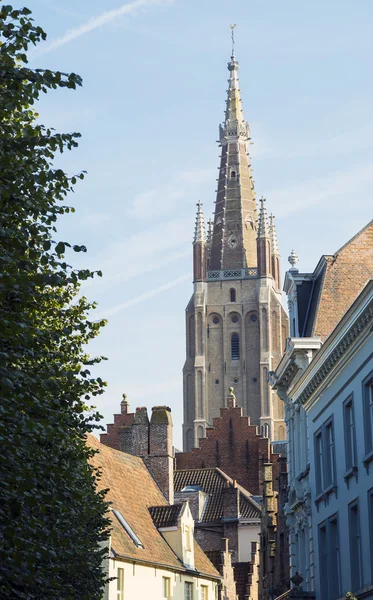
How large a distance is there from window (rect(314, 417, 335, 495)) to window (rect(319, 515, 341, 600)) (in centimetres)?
108

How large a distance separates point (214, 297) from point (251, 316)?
5.07m

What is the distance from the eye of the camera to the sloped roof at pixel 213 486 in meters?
68.2

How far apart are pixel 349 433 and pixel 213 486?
39.2 metres

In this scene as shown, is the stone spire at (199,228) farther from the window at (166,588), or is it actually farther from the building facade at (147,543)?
the window at (166,588)

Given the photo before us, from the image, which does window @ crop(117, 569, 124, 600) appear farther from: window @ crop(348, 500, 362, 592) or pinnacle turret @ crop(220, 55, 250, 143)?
pinnacle turret @ crop(220, 55, 250, 143)

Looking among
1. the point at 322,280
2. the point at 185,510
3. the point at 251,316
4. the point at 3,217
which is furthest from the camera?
the point at 251,316

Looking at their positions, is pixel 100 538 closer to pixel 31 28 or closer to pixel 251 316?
pixel 31 28

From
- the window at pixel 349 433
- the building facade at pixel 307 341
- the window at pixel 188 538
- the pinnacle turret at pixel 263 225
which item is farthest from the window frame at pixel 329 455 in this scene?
the pinnacle turret at pixel 263 225

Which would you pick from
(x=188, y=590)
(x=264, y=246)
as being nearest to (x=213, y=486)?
(x=188, y=590)

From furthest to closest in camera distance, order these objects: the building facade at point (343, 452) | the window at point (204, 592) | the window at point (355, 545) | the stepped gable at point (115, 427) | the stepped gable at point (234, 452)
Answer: the stepped gable at point (234, 452) → the stepped gable at point (115, 427) → the window at point (204, 592) → the window at point (355, 545) → the building facade at point (343, 452)

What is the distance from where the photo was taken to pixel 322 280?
4016cm

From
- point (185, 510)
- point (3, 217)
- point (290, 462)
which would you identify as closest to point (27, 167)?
point (3, 217)

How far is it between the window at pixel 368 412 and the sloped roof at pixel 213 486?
125 ft

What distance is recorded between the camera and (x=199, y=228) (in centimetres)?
15062
